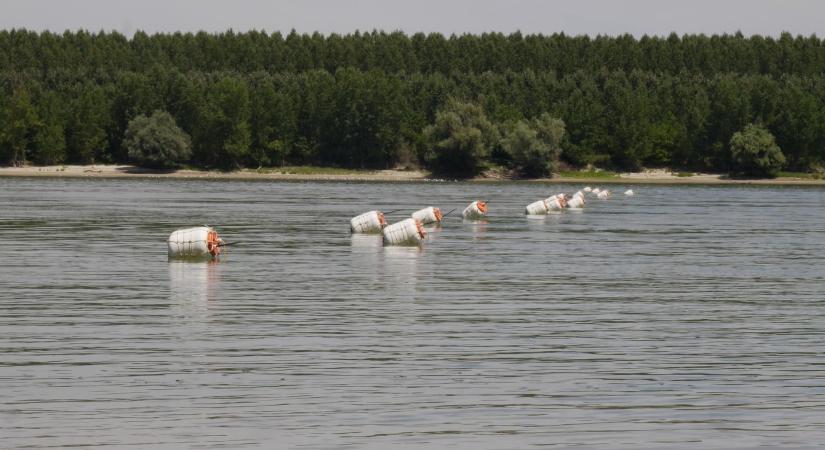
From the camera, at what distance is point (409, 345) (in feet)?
114

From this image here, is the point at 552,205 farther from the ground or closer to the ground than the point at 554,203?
closer to the ground

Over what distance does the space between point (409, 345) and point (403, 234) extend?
117ft

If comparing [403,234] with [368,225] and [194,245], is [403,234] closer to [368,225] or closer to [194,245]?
[368,225]

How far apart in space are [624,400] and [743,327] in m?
12.5

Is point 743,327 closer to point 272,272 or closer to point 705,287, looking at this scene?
A: point 705,287

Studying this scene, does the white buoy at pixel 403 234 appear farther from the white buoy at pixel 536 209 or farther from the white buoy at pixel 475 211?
the white buoy at pixel 536 209

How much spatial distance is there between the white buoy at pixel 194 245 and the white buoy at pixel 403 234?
493 inches

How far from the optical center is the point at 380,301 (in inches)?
1766

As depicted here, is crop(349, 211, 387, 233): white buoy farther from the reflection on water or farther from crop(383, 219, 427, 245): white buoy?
the reflection on water

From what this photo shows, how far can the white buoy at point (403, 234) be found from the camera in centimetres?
6981

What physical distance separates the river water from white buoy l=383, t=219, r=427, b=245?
1503mm

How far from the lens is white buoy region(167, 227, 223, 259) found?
58500 millimetres

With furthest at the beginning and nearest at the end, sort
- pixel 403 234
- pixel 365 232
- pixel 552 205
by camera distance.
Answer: pixel 552 205 < pixel 365 232 < pixel 403 234


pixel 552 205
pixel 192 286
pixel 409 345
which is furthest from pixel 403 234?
pixel 552 205
